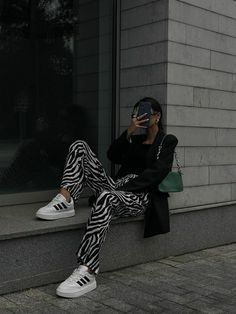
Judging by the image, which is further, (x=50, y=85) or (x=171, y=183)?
(x=50, y=85)

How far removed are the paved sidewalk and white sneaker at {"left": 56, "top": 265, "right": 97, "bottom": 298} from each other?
0.14ft

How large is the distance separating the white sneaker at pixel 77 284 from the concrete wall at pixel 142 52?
192 cm

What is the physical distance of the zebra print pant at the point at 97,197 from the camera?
409 centimetres

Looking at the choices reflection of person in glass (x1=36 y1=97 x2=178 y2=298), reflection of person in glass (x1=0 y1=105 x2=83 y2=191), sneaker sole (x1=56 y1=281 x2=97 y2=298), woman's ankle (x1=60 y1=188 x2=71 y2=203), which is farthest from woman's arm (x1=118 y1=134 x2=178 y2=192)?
reflection of person in glass (x1=0 y1=105 x2=83 y2=191)

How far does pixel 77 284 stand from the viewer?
3.99m

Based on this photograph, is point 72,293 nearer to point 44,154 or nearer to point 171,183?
point 171,183

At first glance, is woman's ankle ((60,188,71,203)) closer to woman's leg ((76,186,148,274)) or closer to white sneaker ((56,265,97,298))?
woman's leg ((76,186,148,274))

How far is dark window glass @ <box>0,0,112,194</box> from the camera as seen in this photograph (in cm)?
526

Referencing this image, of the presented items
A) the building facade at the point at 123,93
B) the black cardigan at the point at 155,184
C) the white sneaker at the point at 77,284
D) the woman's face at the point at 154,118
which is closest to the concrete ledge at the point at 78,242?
the building facade at the point at 123,93

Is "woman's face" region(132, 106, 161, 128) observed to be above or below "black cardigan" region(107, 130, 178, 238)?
above

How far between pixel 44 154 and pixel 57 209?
1244 millimetres

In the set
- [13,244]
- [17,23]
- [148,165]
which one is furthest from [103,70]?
[13,244]

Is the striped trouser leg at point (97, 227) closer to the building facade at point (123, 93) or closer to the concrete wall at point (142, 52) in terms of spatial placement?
the building facade at point (123, 93)

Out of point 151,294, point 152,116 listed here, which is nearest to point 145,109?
point 152,116
